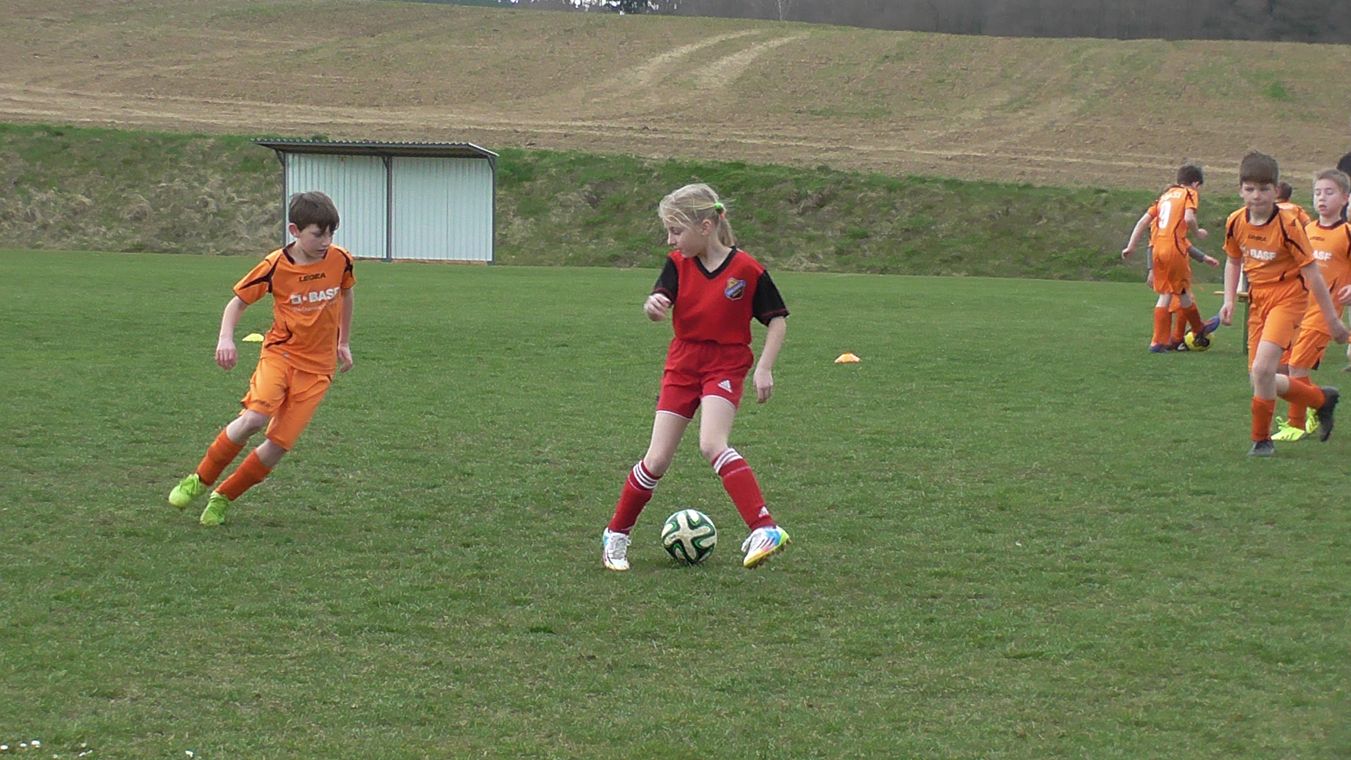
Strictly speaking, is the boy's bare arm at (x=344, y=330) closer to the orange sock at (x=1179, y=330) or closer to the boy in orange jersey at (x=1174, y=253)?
the boy in orange jersey at (x=1174, y=253)

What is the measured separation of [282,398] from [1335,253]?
21.8ft

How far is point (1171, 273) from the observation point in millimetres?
14102

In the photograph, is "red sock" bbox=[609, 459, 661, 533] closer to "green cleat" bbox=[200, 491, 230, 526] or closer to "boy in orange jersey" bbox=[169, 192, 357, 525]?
"boy in orange jersey" bbox=[169, 192, 357, 525]

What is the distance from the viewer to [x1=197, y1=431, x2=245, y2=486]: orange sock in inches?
254

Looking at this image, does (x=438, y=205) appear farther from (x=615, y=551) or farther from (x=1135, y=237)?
(x=615, y=551)

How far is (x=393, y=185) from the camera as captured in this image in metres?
30.5

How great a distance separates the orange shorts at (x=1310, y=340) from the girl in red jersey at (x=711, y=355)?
176 inches

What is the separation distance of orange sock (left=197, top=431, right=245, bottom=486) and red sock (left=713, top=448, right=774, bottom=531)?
2.25m

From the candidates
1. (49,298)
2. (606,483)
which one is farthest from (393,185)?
(606,483)

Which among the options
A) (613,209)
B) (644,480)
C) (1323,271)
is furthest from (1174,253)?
(613,209)

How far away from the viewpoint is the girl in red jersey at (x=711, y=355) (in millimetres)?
5594

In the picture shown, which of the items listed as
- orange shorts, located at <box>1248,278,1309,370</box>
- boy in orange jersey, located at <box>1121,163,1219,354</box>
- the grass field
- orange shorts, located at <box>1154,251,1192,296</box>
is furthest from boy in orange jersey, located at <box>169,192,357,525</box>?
orange shorts, located at <box>1154,251,1192,296</box>

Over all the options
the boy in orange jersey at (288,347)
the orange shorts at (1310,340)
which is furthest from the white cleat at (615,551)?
the orange shorts at (1310,340)

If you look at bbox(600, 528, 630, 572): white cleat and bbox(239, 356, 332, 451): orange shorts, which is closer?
bbox(600, 528, 630, 572): white cleat
